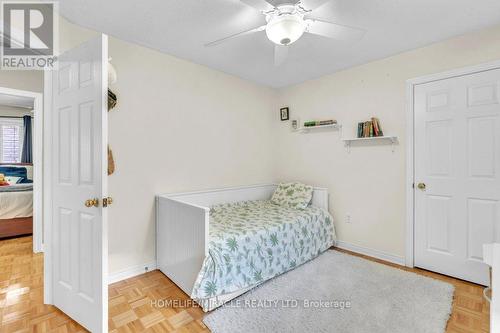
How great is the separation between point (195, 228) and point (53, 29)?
75.3 inches

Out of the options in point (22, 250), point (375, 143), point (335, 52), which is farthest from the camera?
point (22, 250)

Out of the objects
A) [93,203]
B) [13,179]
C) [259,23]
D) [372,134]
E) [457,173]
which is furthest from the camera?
[13,179]

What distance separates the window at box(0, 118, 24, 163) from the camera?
200 inches

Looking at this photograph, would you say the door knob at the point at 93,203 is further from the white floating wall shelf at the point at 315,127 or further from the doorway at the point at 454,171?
the doorway at the point at 454,171

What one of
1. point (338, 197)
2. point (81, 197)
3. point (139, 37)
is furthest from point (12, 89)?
point (338, 197)

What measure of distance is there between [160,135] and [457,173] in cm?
301

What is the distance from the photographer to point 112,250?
229 cm

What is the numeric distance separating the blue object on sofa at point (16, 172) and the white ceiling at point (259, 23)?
4410mm

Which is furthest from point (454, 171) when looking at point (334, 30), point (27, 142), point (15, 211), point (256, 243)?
point (27, 142)

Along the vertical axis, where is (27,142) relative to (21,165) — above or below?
above

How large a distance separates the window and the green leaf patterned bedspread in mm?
5172

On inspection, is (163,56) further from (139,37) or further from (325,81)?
(325,81)

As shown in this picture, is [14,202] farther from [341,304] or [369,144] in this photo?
[369,144]

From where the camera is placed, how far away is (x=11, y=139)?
5164 mm
